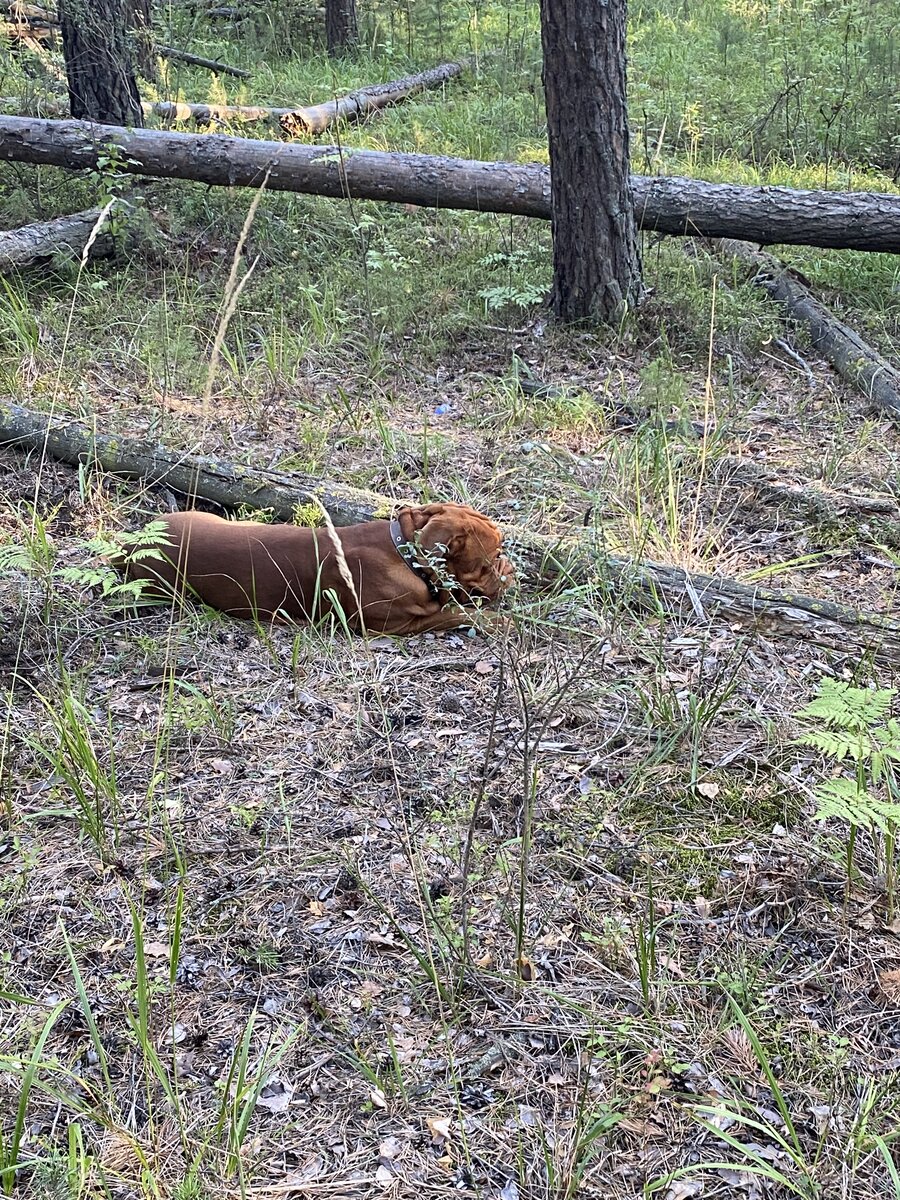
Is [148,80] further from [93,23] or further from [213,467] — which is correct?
[213,467]

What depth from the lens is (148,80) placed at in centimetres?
929

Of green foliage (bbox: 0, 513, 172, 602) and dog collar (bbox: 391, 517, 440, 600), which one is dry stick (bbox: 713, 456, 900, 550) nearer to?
dog collar (bbox: 391, 517, 440, 600)

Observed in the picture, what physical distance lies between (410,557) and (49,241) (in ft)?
14.8

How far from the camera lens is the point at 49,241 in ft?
20.8

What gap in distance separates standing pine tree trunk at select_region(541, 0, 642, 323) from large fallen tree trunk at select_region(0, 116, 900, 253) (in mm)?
637

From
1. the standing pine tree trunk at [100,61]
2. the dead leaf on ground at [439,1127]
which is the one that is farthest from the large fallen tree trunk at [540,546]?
the standing pine tree trunk at [100,61]

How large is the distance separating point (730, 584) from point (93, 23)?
21.2 feet

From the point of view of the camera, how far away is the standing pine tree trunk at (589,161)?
5.23 m

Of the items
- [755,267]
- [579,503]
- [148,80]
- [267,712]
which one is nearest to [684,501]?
[579,503]

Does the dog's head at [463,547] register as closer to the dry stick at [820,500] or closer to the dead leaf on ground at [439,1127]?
the dry stick at [820,500]

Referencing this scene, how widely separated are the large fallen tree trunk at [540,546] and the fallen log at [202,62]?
24.2 feet

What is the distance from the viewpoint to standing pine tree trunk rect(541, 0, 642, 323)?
523cm

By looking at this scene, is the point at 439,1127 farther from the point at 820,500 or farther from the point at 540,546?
the point at 820,500

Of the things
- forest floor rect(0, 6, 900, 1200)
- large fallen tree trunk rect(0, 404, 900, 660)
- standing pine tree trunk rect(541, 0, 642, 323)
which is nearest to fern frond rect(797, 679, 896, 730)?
forest floor rect(0, 6, 900, 1200)
